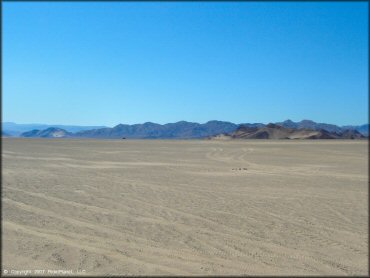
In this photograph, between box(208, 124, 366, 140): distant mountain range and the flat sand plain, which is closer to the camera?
the flat sand plain

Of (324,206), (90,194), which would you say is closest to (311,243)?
(324,206)

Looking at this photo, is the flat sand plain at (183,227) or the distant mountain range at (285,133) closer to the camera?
the flat sand plain at (183,227)

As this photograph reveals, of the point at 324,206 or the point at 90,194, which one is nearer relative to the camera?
the point at 324,206

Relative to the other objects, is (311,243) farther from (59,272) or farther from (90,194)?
(90,194)

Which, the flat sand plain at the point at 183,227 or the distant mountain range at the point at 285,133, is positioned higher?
the distant mountain range at the point at 285,133

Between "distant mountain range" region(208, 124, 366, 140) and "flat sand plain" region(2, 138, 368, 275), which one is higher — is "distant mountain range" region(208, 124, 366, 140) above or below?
above

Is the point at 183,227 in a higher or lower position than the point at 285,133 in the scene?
lower

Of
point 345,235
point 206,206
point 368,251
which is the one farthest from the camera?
point 206,206

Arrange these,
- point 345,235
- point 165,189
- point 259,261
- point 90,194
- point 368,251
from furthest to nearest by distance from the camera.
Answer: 1. point 165,189
2. point 90,194
3. point 345,235
4. point 368,251
5. point 259,261

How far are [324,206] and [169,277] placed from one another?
6.81m

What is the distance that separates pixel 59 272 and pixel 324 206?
772 centimetres

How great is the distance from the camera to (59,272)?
5957 millimetres

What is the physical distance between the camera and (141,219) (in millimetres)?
9508

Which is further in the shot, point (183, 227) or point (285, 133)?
point (285, 133)
